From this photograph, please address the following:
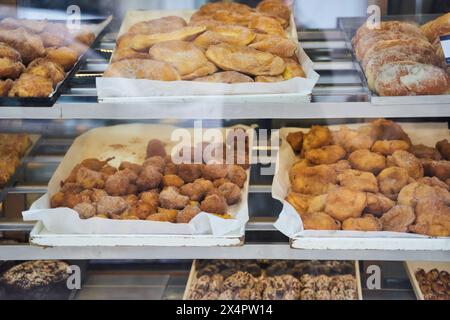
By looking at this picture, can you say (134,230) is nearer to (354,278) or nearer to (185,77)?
(185,77)

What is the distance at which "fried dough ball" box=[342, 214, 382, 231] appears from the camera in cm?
229

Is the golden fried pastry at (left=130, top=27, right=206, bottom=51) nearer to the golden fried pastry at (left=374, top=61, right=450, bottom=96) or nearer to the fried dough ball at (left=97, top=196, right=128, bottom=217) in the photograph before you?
the fried dough ball at (left=97, top=196, right=128, bottom=217)

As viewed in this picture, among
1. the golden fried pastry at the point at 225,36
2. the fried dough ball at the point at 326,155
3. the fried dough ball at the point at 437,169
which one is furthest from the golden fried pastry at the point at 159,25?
the fried dough ball at the point at 437,169

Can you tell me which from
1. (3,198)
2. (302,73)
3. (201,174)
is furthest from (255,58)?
(3,198)

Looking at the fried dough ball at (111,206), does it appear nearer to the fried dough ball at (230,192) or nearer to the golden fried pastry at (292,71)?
the fried dough ball at (230,192)

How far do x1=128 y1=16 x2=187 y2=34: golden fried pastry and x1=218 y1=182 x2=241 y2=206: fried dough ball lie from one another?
0.57 meters

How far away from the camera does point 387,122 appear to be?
8.53 ft

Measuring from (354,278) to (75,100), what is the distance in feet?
3.77

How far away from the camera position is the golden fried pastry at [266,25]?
7.97 ft

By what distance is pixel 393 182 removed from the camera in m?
2.43

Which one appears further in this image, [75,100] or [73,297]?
[73,297]

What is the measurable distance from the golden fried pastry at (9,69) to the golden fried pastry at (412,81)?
1147 millimetres

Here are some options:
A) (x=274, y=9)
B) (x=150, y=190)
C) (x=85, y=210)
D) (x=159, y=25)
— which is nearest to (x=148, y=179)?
(x=150, y=190)

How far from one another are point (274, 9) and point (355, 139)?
56 centimetres
